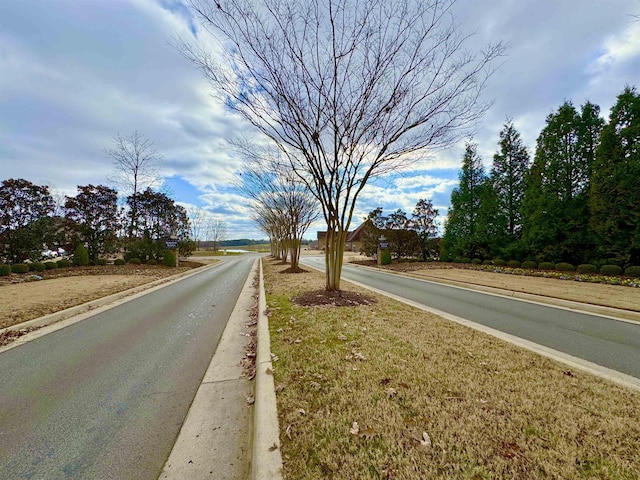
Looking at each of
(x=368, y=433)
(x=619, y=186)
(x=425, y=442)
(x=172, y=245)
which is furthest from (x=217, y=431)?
(x=172, y=245)

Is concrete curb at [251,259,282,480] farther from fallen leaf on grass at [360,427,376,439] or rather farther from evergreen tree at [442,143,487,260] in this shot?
evergreen tree at [442,143,487,260]

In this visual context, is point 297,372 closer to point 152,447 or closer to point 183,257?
point 152,447

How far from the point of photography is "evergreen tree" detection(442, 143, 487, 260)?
19.8m

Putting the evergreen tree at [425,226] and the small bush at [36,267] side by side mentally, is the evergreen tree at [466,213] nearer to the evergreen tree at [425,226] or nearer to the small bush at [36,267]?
the evergreen tree at [425,226]

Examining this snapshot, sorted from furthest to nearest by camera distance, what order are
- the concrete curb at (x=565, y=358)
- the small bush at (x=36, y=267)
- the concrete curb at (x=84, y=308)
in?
the small bush at (x=36, y=267) → the concrete curb at (x=84, y=308) → the concrete curb at (x=565, y=358)

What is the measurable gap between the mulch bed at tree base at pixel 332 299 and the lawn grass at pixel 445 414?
2656 millimetres

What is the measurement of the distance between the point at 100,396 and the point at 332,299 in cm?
506

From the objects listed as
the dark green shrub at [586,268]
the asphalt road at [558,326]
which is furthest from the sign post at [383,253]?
the asphalt road at [558,326]

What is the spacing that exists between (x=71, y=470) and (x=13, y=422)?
1.14m

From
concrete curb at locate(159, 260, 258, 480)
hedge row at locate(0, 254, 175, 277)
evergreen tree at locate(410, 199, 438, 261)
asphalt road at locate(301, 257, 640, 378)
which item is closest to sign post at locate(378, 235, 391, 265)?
evergreen tree at locate(410, 199, 438, 261)

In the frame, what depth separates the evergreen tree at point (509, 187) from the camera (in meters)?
17.7

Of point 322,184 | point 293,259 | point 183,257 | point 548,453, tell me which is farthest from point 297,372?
point 183,257

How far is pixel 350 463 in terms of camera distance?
1.86 metres

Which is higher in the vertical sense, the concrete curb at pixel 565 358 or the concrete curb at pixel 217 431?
the concrete curb at pixel 565 358
